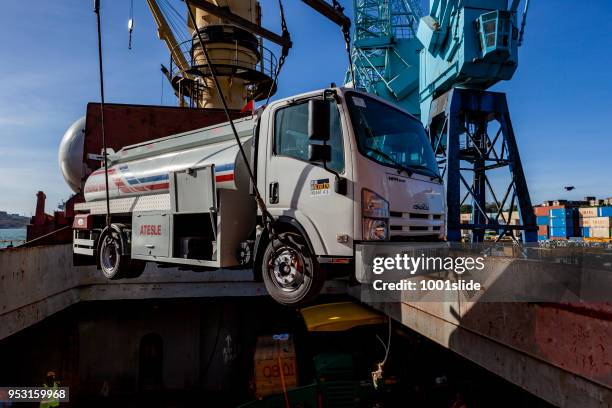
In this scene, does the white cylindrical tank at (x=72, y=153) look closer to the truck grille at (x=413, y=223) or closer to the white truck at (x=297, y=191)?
the white truck at (x=297, y=191)

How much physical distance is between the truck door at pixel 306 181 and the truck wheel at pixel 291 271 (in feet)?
0.68

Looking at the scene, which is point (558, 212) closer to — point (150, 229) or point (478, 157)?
point (478, 157)

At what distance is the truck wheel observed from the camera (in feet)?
13.6

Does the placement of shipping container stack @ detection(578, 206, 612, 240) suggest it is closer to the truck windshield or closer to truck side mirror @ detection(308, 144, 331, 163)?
the truck windshield

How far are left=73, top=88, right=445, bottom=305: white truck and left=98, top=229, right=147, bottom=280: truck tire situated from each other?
2.08 feet

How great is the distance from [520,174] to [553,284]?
1040 centimetres

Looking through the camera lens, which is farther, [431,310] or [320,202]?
[431,310]

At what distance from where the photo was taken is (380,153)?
4309 mm

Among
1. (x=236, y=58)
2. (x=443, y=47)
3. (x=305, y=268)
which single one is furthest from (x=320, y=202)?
(x=236, y=58)

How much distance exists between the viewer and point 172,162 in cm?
601

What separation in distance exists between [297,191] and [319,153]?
60 cm

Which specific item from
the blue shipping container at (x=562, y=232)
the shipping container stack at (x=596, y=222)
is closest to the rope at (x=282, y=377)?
the shipping container stack at (x=596, y=222)

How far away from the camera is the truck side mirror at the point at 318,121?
396 centimetres

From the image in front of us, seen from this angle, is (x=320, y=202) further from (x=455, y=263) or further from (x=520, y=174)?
(x=520, y=174)
